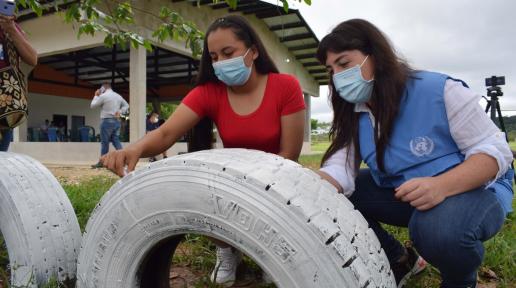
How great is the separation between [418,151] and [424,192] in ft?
0.64

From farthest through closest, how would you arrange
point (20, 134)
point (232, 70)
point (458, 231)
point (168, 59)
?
point (168, 59), point (20, 134), point (232, 70), point (458, 231)

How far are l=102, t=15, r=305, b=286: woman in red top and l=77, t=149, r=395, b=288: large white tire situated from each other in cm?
69

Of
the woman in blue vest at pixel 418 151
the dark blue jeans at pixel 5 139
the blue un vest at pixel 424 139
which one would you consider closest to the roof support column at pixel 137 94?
the dark blue jeans at pixel 5 139

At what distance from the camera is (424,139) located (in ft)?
5.00

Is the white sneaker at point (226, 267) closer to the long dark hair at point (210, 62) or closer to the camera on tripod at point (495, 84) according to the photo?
the long dark hair at point (210, 62)

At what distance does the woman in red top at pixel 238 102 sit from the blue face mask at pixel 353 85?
0.37m

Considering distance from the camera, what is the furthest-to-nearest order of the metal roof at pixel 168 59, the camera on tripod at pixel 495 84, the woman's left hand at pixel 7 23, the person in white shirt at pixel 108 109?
the metal roof at pixel 168 59
the person in white shirt at pixel 108 109
the camera on tripod at pixel 495 84
the woman's left hand at pixel 7 23

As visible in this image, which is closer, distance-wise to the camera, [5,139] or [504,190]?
[504,190]

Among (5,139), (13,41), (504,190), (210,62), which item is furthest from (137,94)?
(504,190)

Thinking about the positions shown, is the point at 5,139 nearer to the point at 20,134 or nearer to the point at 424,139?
the point at 424,139

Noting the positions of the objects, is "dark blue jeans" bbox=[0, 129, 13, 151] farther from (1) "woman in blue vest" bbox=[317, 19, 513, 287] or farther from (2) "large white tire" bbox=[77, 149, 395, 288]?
(1) "woman in blue vest" bbox=[317, 19, 513, 287]

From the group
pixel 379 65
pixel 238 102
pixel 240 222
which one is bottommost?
pixel 240 222

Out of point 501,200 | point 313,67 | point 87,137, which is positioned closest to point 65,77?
point 87,137

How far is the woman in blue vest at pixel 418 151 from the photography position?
1.38 m
